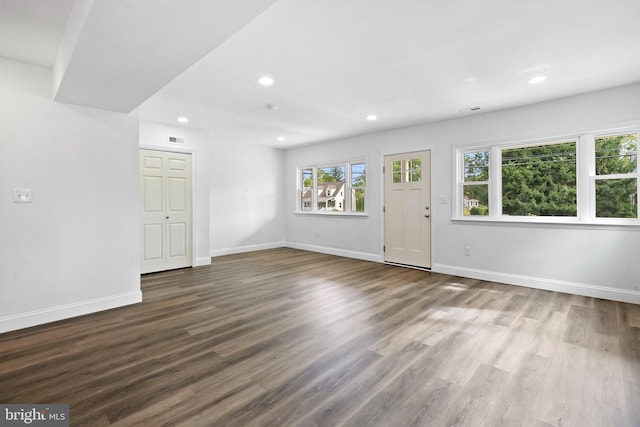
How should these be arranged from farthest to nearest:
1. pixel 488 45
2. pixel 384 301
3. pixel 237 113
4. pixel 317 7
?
pixel 237 113, pixel 384 301, pixel 488 45, pixel 317 7

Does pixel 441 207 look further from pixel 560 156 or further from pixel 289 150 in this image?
pixel 289 150

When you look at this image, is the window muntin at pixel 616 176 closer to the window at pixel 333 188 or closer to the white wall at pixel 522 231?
the white wall at pixel 522 231

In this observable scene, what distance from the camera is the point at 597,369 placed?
2117 mm

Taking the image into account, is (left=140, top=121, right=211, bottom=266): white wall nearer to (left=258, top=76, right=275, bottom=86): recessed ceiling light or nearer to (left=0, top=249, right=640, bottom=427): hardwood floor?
(left=0, top=249, right=640, bottom=427): hardwood floor

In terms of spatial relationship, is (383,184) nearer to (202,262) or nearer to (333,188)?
(333,188)

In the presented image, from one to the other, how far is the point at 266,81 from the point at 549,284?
4.48 meters

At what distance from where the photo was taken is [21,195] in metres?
2.86

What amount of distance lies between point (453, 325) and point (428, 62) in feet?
8.57

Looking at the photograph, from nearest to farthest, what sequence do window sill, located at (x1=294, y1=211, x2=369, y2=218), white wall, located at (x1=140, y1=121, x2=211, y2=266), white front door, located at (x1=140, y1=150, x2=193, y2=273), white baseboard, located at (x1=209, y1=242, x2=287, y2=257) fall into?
white front door, located at (x1=140, y1=150, x2=193, y2=273), white wall, located at (x1=140, y1=121, x2=211, y2=266), window sill, located at (x1=294, y1=211, x2=369, y2=218), white baseboard, located at (x1=209, y1=242, x2=287, y2=257)

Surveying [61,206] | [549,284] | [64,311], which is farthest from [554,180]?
[64,311]

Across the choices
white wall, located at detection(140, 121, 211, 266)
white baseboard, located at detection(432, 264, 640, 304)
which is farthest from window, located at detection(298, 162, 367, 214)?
white wall, located at detection(140, 121, 211, 266)

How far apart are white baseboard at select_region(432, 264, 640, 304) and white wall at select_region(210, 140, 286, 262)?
4.26m

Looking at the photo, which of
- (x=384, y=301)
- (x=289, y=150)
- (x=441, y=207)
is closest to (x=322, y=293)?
(x=384, y=301)

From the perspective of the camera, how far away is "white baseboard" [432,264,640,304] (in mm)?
3471
